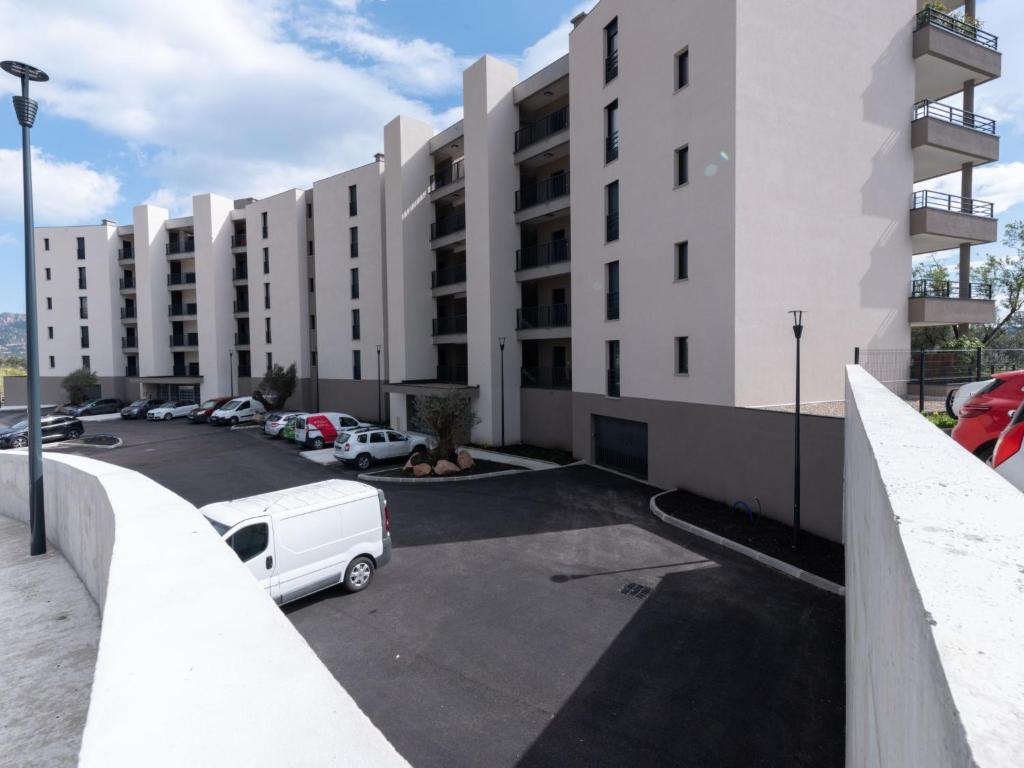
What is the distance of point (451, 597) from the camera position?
33.8 feet

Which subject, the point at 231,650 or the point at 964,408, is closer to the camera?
the point at 231,650

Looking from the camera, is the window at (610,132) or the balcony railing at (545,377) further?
the balcony railing at (545,377)

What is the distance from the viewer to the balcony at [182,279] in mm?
48625

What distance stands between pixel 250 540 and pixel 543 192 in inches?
837

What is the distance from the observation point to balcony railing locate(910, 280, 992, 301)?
19625 millimetres

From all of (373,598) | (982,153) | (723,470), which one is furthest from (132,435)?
(982,153)

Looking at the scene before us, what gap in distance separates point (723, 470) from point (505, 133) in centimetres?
1949

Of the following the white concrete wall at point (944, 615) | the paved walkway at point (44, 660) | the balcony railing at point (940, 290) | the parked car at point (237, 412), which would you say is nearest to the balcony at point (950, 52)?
the balcony railing at point (940, 290)

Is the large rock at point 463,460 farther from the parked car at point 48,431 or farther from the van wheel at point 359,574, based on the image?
Answer: the parked car at point 48,431

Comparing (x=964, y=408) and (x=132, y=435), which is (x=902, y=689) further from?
(x=132, y=435)

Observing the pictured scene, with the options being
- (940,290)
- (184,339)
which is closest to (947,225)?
(940,290)

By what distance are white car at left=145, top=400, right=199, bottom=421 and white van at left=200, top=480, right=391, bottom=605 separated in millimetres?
34866

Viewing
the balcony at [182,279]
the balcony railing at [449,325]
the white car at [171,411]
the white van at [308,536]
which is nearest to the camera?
the white van at [308,536]

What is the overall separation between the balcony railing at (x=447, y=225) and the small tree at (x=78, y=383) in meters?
39.2
